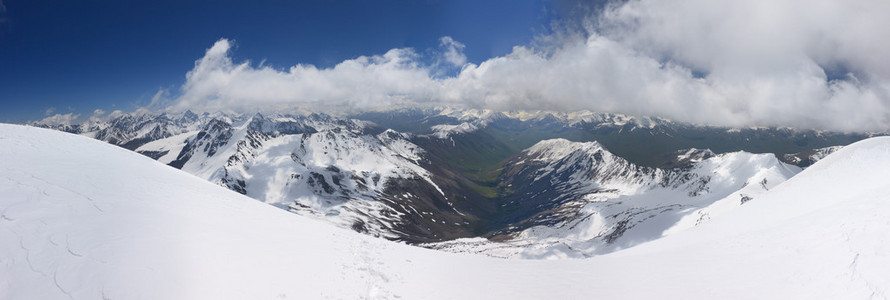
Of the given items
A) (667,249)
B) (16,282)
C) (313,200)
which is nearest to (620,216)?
(667,249)

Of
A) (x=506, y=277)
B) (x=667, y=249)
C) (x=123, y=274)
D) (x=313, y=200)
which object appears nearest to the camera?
(x=123, y=274)

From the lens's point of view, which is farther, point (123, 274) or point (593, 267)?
point (593, 267)

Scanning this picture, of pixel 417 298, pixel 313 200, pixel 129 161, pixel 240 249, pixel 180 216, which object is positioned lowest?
pixel 417 298

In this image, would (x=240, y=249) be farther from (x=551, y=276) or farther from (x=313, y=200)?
(x=313, y=200)

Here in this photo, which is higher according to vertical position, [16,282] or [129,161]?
[129,161]

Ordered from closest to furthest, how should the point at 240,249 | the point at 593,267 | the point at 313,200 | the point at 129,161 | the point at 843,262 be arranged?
the point at 843,262
the point at 240,249
the point at 129,161
the point at 593,267
the point at 313,200

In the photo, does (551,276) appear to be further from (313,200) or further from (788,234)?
(313,200)
